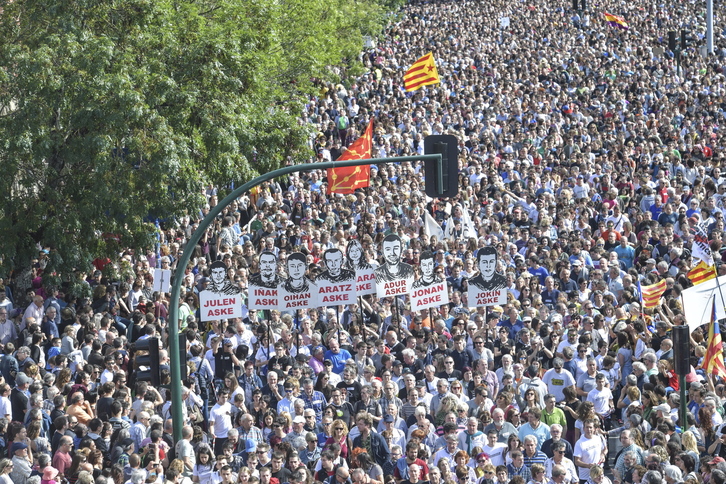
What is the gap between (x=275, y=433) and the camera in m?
14.7

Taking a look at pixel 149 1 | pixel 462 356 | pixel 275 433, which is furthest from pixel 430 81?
pixel 275 433

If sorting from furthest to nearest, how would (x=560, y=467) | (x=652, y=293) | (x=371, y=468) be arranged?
1. (x=652, y=293)
2. (x=371, y=468)
3. (x=560, y=467)

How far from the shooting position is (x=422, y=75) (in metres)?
36.9

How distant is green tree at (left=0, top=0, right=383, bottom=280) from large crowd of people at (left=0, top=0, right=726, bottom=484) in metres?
0.92

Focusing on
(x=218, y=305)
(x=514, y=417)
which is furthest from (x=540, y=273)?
(x=514, y=417)

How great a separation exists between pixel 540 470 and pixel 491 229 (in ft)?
37.9

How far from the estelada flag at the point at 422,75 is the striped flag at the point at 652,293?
63.1ft

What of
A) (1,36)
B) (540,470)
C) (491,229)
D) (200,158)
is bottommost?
(540,470)

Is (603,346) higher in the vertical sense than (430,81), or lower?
lower

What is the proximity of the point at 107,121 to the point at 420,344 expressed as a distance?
6886 millimetres

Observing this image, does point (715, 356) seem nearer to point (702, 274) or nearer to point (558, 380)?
point (558, 380)

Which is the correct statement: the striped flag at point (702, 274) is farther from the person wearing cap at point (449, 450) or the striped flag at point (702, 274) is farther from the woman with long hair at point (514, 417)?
the person wearing cap at point (449, 450)

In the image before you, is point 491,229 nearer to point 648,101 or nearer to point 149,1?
point 149,1

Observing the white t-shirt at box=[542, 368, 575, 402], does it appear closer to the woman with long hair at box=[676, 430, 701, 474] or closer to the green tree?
the woman with long hair at box=[676, 430, 701, 474]
